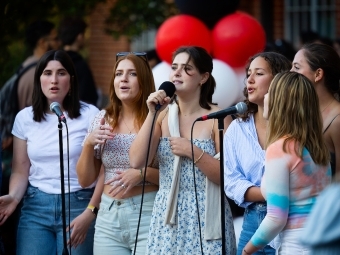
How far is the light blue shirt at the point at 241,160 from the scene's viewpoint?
4035 mm

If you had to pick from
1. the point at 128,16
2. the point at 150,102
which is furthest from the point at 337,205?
the point at 128,16

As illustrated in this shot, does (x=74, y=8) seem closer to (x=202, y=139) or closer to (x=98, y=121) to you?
(x=98, y=121)

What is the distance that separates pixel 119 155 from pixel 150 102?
63 centimetres

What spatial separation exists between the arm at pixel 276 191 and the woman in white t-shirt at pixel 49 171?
155 cm

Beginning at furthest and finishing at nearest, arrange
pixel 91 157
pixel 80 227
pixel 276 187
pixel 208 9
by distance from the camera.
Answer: pixel 208 9, pixel 80 227, pixel 91 157, pixel 276 187

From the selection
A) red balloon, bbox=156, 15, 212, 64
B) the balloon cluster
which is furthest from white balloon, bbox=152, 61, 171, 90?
red balloon, bbox=156, 15, 212, 64

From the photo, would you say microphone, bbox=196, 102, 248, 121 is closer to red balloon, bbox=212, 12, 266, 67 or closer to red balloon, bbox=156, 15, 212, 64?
red balloon, bbox=156, 15, 212, 64

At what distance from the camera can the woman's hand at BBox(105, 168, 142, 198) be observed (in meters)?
4.38

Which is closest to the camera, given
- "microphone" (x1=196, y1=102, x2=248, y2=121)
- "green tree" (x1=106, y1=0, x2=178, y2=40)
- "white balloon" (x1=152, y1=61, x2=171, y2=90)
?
"microphone" (x1=196, y1=102, x2=248, y2=121)

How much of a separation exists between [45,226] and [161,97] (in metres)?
1.35

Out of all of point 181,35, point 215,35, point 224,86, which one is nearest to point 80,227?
point 224,86

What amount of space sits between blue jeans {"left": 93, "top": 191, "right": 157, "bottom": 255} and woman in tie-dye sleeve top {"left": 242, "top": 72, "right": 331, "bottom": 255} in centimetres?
94

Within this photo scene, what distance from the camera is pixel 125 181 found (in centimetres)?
438

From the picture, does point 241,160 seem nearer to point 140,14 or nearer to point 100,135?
point 100,135
